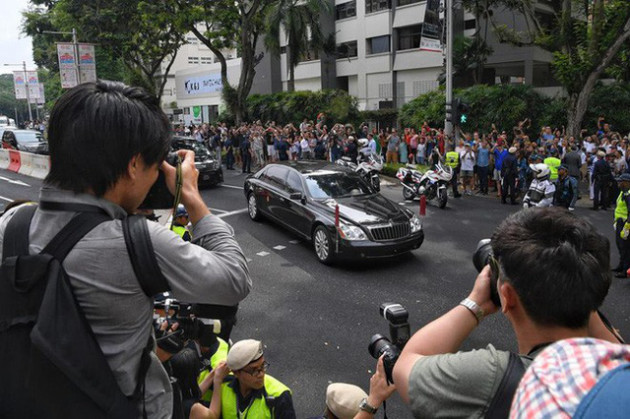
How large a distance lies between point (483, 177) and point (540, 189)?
214 inches

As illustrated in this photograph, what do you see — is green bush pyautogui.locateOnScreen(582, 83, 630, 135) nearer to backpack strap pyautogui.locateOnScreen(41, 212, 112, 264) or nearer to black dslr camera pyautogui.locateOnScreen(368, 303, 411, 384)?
black dslr camera pyautogui.locateOnScreen(368, 303, 411, 384)

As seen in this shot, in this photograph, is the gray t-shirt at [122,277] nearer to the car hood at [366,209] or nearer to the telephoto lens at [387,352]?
the telephoto lens at [387,352]

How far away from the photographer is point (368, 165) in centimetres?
1619

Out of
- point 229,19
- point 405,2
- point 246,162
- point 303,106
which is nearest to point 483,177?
point 246,162

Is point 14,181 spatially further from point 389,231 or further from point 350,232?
point 389,231

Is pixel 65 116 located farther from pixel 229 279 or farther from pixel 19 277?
pixel 229 279

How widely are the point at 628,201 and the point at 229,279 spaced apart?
797 cm

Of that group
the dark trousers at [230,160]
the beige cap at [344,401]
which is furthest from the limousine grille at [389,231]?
A: the dark trousers at [230,160]

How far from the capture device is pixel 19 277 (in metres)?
1.32

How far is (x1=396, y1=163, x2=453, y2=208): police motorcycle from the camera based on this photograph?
44.3 ft

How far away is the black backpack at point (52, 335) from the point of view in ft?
4.27

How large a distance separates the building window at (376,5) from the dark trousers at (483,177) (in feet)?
75.9

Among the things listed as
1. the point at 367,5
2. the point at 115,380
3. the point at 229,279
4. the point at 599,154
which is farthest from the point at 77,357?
the point at 367,5

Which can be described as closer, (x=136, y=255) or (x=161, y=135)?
(x=136, y=255)
